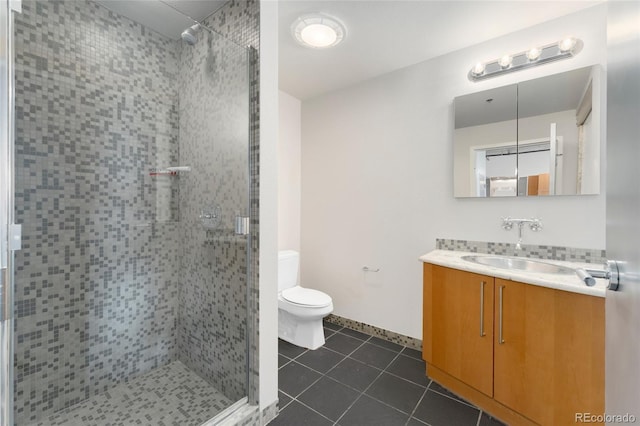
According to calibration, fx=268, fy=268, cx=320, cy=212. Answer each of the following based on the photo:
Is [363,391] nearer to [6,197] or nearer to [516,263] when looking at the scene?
[516,263]

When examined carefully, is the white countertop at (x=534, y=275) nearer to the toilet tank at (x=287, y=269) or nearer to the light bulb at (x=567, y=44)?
the toilet tank at (x=287, y=269)

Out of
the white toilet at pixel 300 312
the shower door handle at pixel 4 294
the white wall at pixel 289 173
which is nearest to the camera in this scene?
the shower door handle at pixel 4 294

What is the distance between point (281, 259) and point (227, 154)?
3.93ft

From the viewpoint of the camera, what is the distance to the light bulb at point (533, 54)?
181 cm

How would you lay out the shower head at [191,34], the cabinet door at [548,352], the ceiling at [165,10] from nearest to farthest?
the cabinet door at [548,352], the ceiling at [165,10], the shower head at [191,34]

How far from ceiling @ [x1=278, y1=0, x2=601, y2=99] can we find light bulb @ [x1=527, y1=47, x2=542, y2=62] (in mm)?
186

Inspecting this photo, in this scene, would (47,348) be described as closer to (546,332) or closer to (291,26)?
(291,26)

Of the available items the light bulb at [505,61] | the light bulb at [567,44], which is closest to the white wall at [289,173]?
the light bulb at [505,61]

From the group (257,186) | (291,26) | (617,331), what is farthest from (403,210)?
(617,331)

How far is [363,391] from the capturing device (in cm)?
177

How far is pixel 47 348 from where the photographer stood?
4.96 ft

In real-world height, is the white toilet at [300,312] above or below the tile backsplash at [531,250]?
below

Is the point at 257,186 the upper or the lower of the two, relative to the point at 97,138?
lower

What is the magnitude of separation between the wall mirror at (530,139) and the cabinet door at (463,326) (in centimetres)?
75
